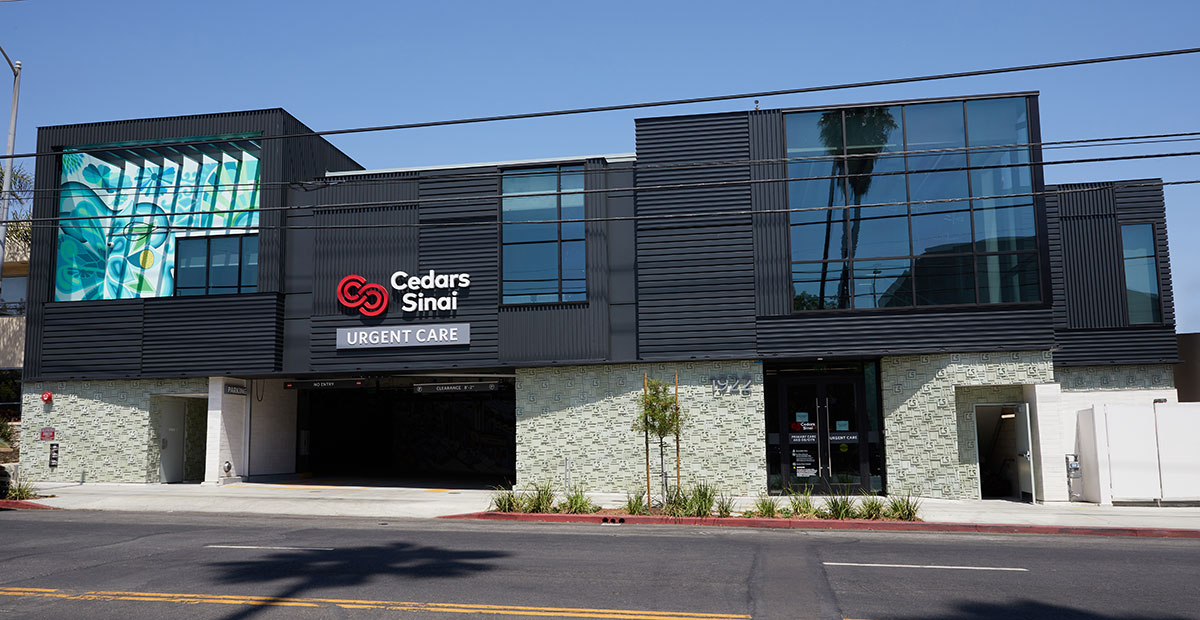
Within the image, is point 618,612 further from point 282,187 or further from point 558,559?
point 282,187

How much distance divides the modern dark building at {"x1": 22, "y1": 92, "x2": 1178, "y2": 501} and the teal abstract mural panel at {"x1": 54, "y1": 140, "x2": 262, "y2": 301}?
8cm

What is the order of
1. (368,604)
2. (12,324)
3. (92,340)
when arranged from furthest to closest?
(12,324) → (92,340) → (368,604)

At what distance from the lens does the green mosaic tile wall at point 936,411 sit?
21.6 m

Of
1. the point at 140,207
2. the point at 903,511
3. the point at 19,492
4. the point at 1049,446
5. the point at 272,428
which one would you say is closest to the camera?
the point at 903,511

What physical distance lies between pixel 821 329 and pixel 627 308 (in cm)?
481

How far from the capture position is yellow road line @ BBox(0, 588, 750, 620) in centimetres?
853

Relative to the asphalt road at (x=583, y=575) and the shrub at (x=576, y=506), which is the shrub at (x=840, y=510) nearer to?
the asphalt road at (x=583, y=575)

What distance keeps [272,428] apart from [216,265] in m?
5.93

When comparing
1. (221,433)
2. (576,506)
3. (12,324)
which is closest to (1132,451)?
(576,506)

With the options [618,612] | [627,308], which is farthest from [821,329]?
[618,612]

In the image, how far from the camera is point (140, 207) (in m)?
26.0

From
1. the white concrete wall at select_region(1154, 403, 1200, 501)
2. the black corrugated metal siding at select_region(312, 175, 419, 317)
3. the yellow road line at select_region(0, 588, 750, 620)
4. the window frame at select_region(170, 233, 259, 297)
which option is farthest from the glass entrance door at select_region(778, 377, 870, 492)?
the yellow road line at select_region(0, 588, 750, 620)

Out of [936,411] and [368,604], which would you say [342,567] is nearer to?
[368,604]

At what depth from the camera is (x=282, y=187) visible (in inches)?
991
